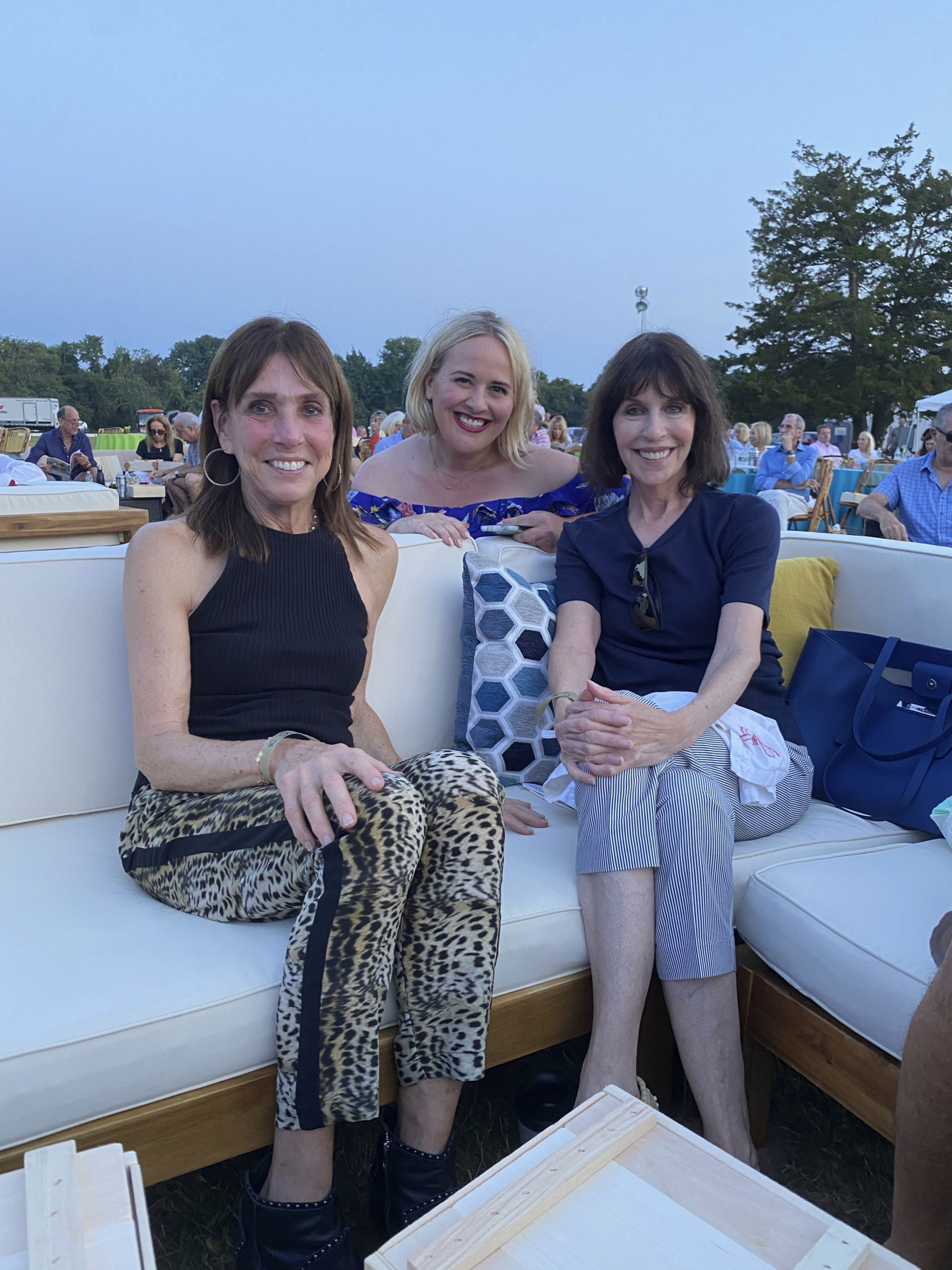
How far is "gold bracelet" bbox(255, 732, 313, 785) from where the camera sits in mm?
1377

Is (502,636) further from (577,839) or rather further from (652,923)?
(652,923)

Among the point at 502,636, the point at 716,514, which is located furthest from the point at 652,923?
the point at 716,514

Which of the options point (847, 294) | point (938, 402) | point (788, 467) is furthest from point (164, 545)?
point (847, 294)

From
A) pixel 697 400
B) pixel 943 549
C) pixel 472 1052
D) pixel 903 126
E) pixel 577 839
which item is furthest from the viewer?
pixel 903 126

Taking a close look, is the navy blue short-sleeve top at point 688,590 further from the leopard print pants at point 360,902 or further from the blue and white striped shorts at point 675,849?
the leopard print pants at point 360,902

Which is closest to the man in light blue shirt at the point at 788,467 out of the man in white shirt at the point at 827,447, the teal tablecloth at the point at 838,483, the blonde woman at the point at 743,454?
the teal tablecloth at the point at 838,483

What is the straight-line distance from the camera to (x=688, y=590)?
1.89 m

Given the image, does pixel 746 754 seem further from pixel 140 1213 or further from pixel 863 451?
pixel 863 451

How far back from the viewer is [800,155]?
28.1 m

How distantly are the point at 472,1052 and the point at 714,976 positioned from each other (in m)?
0.43

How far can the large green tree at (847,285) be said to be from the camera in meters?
26.9

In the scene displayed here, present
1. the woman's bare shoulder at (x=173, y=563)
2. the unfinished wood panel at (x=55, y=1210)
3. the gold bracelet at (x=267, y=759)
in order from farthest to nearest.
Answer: the woman's bare shoulder at (x=173, y=563)
the gold bracelet at (x=267, y=759)
the unfinished wood panel at (x=55, y=1210)

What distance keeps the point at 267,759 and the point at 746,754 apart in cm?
94

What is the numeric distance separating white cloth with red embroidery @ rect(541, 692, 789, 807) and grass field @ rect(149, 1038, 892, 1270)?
578 mm
